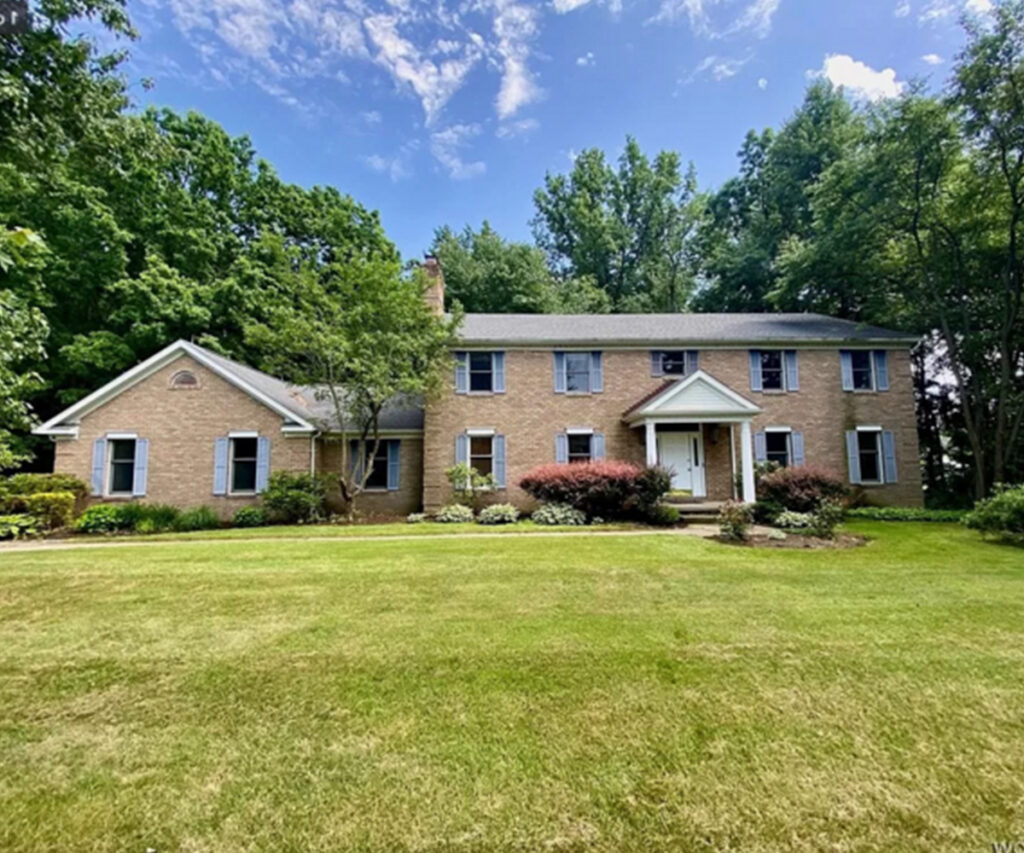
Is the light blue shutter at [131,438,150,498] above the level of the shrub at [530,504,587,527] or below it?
above

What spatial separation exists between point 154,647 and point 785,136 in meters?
35.9

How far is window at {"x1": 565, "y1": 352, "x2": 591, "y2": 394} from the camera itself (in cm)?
1686

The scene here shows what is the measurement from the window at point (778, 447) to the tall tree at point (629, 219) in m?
17.4

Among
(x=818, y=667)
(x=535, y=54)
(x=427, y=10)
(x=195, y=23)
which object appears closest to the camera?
(x=818, y=667)

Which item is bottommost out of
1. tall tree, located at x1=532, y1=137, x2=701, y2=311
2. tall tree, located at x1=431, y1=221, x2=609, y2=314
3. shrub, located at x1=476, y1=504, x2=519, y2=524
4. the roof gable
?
shrub, located at x1=476, y1=504, x2=519, y2=524

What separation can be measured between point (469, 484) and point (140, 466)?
9.94 metres

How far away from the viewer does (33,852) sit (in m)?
2.22

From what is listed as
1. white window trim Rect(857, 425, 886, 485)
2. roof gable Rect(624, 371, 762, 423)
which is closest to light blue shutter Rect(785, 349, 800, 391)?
white window trim Rect(857, 425, 886, 485)

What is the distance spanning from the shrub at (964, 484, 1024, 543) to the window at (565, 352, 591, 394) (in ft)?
33.5

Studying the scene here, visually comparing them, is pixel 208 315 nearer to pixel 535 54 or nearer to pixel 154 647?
pixel 535 54

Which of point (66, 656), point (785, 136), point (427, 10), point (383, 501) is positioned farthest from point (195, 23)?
point (785, 136)

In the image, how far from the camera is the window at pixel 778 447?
55.2 ft

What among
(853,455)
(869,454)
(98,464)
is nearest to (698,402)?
(853,455)

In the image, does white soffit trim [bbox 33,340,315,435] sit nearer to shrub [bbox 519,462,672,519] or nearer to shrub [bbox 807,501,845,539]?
shrub [bbox 519,462,672,519]
